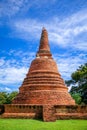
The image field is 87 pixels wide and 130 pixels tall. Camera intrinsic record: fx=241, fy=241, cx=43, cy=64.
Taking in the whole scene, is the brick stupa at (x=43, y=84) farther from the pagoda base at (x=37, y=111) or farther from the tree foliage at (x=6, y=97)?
the tree foliage at (x=6, y=97)

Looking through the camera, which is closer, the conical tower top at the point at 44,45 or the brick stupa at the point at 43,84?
the brick stupa at the point at 43,84

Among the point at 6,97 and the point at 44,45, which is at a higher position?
the point at 44,45

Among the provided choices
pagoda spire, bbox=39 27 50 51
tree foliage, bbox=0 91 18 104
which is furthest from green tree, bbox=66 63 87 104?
tree foliage, bbox=0 91 18 104

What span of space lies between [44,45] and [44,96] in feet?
25.5

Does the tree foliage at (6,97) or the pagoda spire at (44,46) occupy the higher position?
the pagoda spire at (44,46)

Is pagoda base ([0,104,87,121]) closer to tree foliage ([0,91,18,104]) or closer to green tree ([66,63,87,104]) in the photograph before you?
green tree ([66,63,87,104])

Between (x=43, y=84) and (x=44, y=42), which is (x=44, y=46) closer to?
(x=44, y=42)

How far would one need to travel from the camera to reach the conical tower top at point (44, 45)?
95.7 ft

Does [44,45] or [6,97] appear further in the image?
[6,97]

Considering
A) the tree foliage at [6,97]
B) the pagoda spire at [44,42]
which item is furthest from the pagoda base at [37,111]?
the tree foliage at [6,97]

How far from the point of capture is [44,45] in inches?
1173

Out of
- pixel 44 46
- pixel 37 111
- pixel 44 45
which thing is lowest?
pixel 37 111

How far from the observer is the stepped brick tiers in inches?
843

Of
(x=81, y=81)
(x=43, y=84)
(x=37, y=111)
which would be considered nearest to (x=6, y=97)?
(x=81, y=81)
